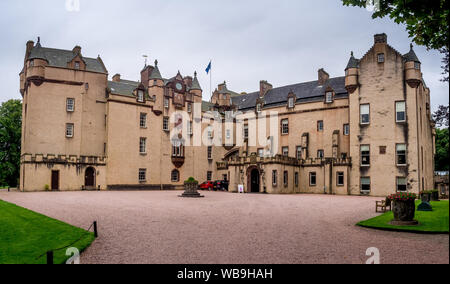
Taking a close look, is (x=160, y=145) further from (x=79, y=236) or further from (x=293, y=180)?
(x=79, y=236)

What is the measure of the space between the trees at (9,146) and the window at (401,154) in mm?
48041

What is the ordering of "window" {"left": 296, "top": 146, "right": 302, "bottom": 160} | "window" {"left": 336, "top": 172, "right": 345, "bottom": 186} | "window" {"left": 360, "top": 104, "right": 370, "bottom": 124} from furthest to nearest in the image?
"window" {"left": 296, "top": 146, "right": 302, "bottom": 160} < "window" {"left": 336, "top": 172, "right": 345, "bottom": 186} < "window" {"left": 360, "top": 104, "right": 370, "bottom": 124}

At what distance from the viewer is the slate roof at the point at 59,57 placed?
42.4 meters

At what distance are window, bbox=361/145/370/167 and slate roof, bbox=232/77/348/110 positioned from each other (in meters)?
7.78

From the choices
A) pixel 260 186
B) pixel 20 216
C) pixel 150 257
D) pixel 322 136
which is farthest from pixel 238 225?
pixel 322 136

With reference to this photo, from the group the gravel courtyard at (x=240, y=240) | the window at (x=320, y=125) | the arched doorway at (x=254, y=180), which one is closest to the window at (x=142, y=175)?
the arched doorway at (x=254, y=180)

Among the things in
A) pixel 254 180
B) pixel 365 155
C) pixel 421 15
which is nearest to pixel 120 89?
pixel 254 180

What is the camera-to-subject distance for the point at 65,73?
43812 mm

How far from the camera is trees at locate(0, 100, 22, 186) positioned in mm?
49406

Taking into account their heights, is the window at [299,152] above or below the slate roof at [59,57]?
below

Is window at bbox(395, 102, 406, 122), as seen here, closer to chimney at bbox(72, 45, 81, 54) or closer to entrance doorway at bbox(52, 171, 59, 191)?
entrance doorway at bbox(52, 171, 59, 191)

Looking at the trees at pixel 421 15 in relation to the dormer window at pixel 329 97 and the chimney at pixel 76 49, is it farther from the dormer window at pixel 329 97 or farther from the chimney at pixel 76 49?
the chimney at pixel 76 49

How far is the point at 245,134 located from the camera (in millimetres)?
56281

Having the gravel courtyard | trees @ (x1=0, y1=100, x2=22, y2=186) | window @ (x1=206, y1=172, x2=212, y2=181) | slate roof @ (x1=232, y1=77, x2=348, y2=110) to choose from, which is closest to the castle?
slate roof @ (x1=232, y1=77, x2=348, y2=110)
